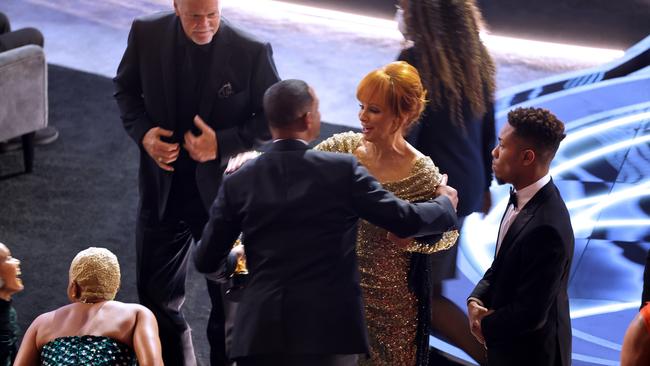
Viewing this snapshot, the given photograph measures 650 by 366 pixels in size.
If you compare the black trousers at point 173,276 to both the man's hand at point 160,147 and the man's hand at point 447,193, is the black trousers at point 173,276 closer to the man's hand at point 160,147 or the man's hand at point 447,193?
the man's hand at point 160,147

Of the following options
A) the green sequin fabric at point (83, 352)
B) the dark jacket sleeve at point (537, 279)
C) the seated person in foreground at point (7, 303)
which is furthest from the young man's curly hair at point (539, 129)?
the seated person in foreground at point (7, 303)

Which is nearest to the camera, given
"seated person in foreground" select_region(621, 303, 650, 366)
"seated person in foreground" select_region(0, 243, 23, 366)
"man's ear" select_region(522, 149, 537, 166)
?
"seated person in foreground" select_region(621, 303, 650, 366)

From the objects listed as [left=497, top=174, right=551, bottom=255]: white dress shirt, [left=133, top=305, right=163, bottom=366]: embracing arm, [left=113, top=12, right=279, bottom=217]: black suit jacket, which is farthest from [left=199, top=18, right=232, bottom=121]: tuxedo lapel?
[left=497, top=174, right=551, bottom=255]: white dress shirt

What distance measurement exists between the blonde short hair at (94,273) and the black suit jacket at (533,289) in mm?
1133

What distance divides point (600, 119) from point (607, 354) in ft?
7.69

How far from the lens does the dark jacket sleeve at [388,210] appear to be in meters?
2.80

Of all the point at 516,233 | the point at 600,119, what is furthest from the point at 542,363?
the point at 600,119

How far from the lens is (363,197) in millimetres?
2795

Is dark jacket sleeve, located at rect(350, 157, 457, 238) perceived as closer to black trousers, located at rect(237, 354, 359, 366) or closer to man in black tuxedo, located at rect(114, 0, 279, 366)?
black trousers, located at rect(237, 354, 359, 366)

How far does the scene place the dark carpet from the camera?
15.2 ft

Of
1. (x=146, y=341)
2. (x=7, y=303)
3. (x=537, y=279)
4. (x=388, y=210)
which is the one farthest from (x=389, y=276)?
(x=7, y=303)

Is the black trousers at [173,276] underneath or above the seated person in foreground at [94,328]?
underneath

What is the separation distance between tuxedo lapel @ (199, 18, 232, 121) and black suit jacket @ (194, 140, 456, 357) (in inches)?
33.6

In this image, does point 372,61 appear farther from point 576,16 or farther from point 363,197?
point 363,197
